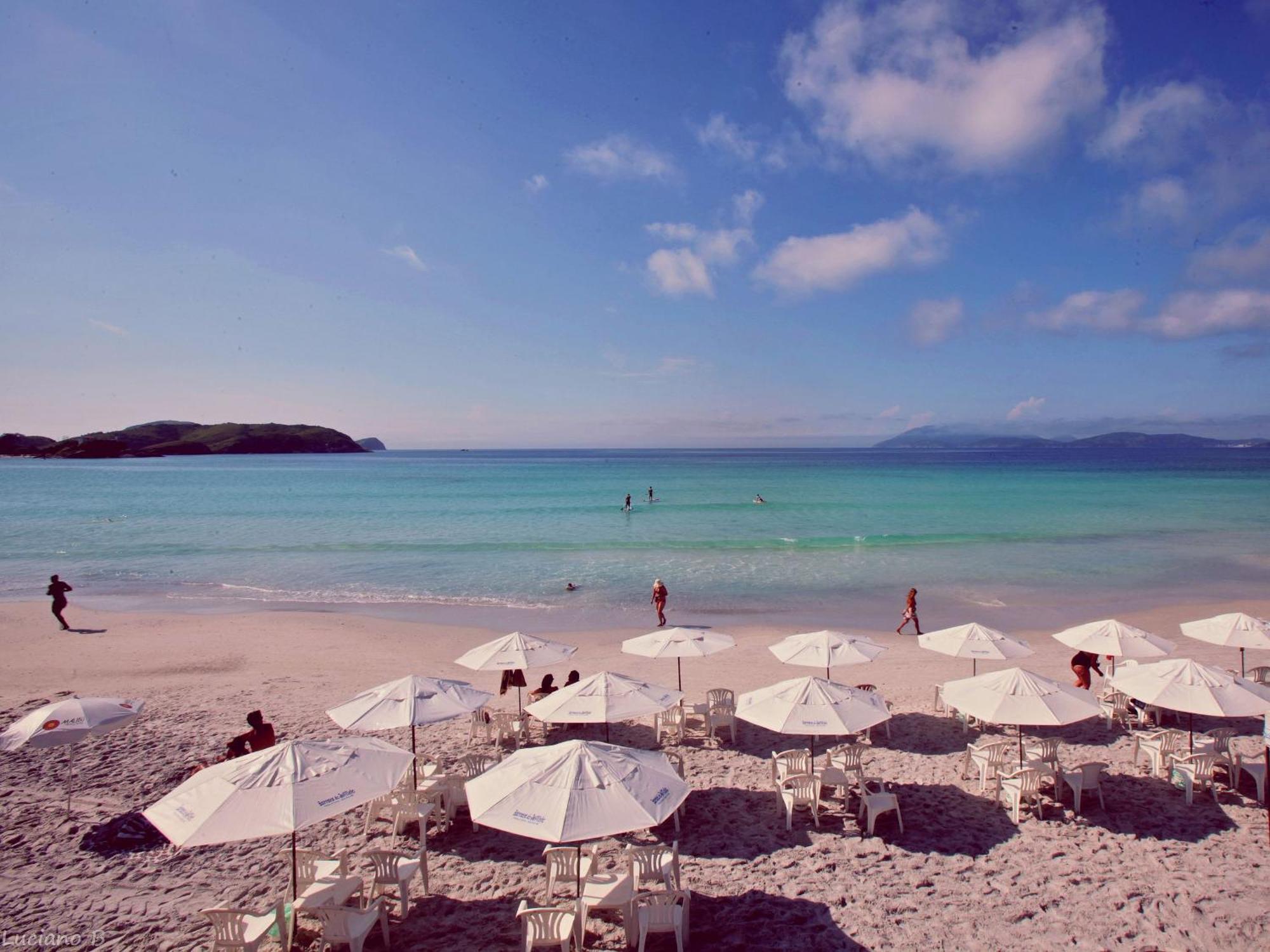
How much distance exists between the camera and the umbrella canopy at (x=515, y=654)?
1059 centimetres

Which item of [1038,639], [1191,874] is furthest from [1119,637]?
[1038,639]

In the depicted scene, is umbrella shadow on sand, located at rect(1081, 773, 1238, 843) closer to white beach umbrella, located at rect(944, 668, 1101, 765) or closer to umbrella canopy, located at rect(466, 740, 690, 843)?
white beach umbrella, located at rect(944, 668, 1101, 765)

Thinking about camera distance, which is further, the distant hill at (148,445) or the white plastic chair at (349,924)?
the distant hill at (148,445)

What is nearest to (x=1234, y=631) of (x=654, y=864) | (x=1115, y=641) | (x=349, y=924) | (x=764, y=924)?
(x=1115, y=641)

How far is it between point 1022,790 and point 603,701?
5.39 m

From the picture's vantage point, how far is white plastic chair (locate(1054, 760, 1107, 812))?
26.6ft

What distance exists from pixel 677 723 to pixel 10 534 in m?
46.6

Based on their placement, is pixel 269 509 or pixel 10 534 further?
pixel 269 509

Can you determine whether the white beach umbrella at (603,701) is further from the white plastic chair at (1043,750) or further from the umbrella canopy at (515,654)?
the white plastic chair at (1043,750)

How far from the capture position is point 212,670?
14.8 metres

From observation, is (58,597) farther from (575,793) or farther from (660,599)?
(575,793)

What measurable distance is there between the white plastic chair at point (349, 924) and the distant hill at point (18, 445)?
226352 millimetres

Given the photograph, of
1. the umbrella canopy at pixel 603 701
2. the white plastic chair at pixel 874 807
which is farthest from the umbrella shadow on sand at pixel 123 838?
the white plastic chair at pixel 874 807

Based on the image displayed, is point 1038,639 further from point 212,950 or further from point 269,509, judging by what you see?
point 269,509
